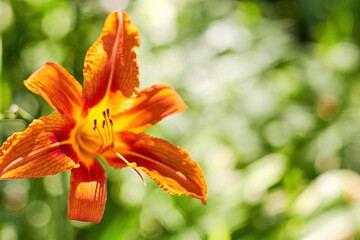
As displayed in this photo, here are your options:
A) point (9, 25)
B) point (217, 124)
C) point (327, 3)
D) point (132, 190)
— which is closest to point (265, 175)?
point (217, 124)

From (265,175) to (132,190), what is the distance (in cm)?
42

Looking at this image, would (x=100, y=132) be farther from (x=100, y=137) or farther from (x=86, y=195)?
(x=86, y=195)

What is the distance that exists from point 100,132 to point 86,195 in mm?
143

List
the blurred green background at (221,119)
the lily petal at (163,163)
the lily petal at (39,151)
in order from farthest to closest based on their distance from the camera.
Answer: the blurred green background at (221,119)
the lily petal at (163,163)
the lily petal at (39,151)

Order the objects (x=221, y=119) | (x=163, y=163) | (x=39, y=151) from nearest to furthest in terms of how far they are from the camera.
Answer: (x=39, y=151), (x=163, y=163), (x=221, y=119)

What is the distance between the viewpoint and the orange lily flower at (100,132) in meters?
0.74

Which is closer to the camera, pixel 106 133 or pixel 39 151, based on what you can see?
pixel 39 151

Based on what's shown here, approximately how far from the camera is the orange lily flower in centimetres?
74

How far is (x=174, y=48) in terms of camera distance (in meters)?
1.66

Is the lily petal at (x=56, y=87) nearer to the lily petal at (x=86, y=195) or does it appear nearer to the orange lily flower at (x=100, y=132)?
the orange lily flower at (x=100, y=132)

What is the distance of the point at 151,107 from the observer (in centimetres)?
88

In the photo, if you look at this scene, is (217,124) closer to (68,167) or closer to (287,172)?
(287,172)

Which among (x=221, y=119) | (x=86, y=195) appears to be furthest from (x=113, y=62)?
(x=221, y=119)

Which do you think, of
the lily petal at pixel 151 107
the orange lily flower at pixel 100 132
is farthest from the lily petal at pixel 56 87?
the lily petal at pixel 151 107
